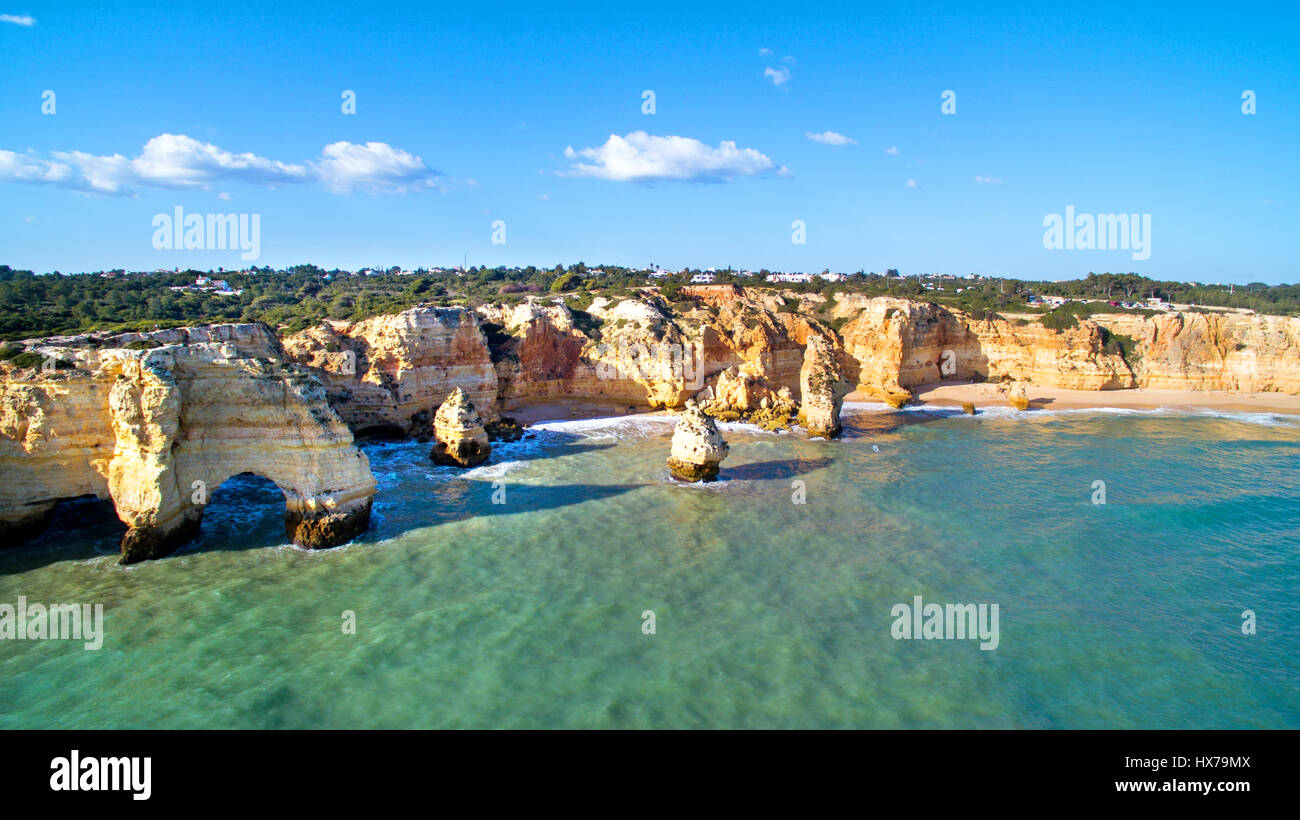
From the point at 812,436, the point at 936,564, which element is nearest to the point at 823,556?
the point at 936,564

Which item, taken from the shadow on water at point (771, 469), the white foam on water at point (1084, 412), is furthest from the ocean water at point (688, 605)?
the white foam on water at point (1084, 412)

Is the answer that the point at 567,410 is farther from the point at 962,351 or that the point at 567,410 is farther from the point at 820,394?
the point at 962,351

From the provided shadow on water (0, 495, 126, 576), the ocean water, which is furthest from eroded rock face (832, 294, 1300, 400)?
shadow on water (0, 495, 126, 576)

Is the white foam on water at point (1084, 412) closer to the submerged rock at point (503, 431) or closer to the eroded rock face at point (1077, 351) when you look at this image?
the eroded rock face at point (1077, 351)

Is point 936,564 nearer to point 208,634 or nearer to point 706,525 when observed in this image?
point 706,525

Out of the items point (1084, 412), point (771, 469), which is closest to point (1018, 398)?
point (1084, 412)

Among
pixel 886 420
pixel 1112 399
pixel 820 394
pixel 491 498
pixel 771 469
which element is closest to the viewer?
pixel 491 498
